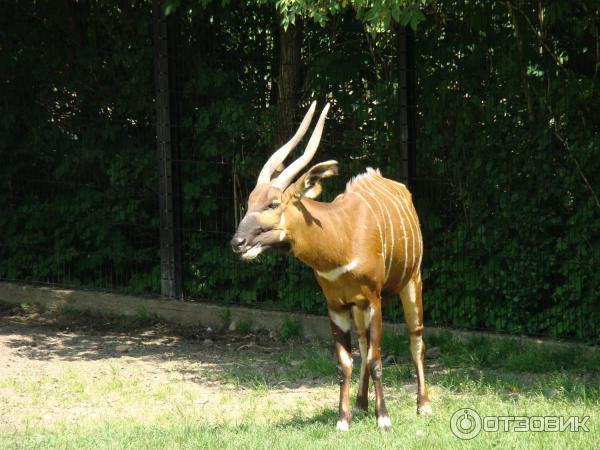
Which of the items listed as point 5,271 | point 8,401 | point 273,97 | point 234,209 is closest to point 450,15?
point 273,97

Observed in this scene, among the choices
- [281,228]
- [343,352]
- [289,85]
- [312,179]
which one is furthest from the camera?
[289,85]

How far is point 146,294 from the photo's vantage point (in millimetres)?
10891

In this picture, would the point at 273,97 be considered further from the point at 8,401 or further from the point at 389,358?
the point at 8,401

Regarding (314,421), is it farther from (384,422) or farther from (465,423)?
(465,423)

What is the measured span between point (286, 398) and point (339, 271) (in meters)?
1.64

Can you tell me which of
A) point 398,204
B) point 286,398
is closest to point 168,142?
point 286,398

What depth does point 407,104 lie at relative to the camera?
9.19 metres

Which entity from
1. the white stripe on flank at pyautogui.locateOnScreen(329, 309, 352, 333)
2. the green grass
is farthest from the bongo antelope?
the green grass

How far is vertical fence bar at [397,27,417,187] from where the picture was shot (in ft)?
30.0

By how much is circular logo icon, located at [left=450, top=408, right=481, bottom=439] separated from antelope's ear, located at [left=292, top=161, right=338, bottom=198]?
1.53 metres

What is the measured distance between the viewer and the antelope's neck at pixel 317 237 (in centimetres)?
645

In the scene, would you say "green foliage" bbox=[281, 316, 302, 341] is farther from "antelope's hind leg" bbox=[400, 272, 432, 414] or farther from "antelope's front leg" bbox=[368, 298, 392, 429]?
"antelope's front leg" bbox=[368, 298, 392, 429]

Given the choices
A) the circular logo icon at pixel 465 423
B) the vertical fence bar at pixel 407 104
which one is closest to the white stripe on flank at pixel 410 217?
the circular logo icon at pixel 465 423

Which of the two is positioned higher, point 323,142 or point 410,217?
point 323,142
